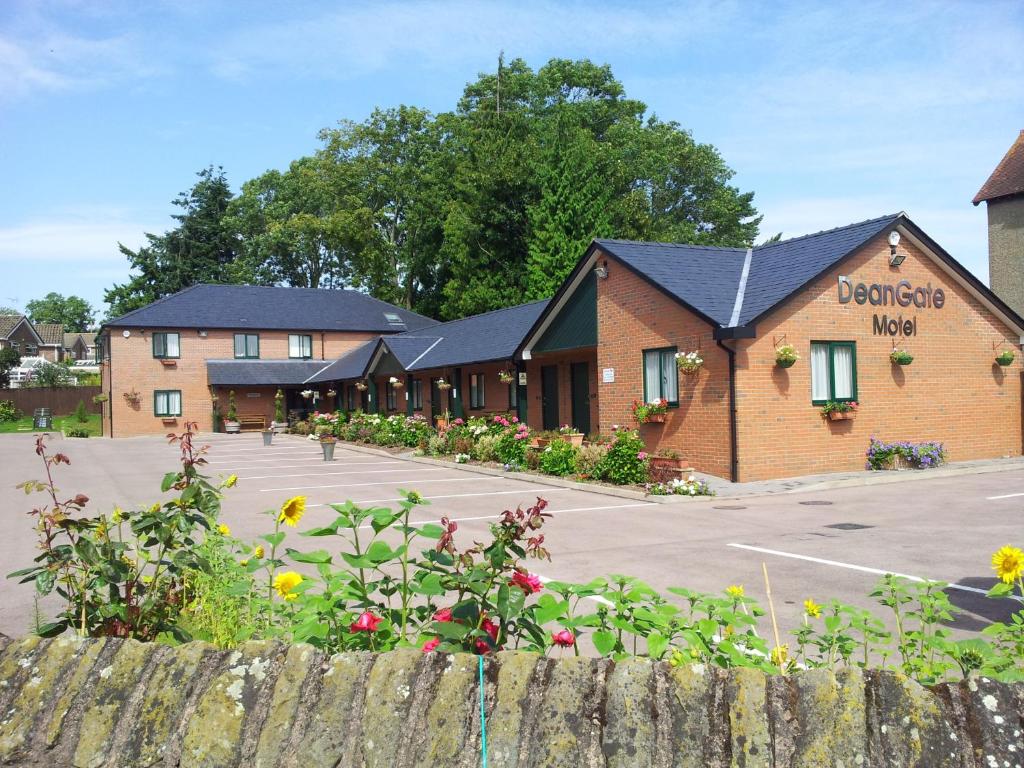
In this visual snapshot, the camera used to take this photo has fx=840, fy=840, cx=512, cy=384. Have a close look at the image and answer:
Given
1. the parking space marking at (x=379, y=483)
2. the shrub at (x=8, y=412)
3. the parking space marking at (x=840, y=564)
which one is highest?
the shrub at (x=8, y=412)

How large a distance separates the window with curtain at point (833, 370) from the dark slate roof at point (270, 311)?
123 feet

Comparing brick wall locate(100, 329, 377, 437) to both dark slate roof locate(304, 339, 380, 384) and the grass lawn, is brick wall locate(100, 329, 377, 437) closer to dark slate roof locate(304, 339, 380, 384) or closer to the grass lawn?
the grass lawn

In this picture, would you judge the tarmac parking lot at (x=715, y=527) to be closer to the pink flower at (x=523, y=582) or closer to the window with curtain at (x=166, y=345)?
the pink flower at (x=523, y=582)

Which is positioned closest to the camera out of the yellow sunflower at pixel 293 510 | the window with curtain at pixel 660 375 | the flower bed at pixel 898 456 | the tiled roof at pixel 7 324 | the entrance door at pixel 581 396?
the yellow sunflower at pixel 293 510

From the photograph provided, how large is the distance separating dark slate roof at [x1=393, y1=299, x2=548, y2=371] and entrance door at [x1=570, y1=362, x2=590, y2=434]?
205 centimetres

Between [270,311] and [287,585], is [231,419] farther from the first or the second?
[287,585]

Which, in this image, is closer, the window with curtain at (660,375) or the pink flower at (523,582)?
the pink flower at (523,582)

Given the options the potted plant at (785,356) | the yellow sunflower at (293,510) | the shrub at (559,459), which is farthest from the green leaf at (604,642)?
the shrub at (559,459)

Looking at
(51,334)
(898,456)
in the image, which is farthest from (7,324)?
(898,456)

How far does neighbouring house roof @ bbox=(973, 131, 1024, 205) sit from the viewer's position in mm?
39094

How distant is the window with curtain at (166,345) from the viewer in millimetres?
47562

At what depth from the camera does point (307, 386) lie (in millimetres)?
49812

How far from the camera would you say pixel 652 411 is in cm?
1847

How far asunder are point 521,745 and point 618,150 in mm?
49723
